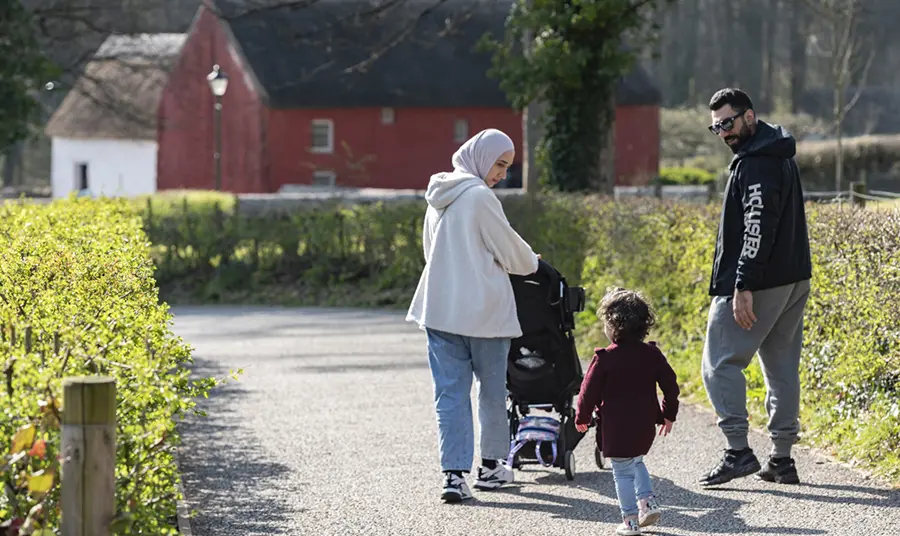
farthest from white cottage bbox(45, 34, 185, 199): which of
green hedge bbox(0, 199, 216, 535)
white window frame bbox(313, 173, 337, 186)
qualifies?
green hedge bbox(0, 199, 216, 535)

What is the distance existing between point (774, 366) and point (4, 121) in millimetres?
20124

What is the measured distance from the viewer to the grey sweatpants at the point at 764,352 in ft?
Result: 27.2

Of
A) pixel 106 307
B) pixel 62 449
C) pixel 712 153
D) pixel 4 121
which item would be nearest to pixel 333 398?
pixel 106 307

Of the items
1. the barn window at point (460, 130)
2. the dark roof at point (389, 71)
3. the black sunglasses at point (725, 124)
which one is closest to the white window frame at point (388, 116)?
the dark roof at point (389, 71)

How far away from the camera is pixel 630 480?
7.17 m

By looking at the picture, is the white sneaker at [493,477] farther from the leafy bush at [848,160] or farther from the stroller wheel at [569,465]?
the leafy bush at [848,160]

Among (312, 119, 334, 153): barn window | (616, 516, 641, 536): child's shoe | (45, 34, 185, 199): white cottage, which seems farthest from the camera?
(45, 34, 185, 199): white cottage

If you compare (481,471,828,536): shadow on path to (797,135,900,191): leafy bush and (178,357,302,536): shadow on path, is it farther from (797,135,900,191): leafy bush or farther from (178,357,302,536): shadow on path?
(797,135,900,191): leafy bush

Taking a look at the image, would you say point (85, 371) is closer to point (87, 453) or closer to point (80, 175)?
point (87, 453)

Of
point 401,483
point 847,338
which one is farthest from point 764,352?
point 401,483

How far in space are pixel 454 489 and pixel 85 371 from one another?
2.88 meters

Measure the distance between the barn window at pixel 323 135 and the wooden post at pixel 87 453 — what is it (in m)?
46.6

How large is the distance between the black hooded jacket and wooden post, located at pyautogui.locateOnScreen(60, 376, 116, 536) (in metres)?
4.22

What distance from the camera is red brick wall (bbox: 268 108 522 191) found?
50438 millimetres
